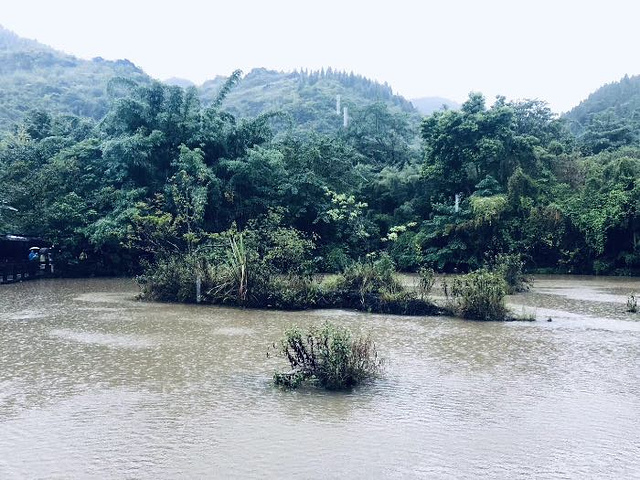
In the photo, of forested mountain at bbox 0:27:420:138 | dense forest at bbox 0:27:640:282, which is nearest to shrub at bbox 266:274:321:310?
dense forest at bbox 0:27:640:282

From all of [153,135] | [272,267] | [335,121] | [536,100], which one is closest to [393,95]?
[335,121]

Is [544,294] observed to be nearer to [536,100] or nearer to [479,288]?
[479,288]

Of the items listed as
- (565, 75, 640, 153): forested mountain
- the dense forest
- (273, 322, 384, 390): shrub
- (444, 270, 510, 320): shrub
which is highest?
(565, 75, 640, 153): forested mountain

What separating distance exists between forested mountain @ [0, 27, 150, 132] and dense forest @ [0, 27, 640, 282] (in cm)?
1319

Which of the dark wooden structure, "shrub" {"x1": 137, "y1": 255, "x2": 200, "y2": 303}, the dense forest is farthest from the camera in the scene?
the dense forest

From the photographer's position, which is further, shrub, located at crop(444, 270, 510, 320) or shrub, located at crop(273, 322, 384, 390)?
shrub, located at crop(444, 270, 510, 320)

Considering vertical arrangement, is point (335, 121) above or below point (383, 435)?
→ above

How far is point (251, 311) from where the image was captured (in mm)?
14828

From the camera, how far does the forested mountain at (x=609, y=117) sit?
37312 mm

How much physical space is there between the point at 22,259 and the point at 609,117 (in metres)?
35.7

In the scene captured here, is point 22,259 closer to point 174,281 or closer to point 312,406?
point 174,281

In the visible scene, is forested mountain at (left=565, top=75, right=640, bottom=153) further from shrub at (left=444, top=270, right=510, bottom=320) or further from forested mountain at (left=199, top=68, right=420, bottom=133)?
shrub at (left=444, top=270, right=510, bottom=320)

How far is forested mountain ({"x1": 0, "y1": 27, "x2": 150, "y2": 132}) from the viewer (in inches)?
2100

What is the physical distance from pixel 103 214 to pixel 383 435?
1939 centimetres
